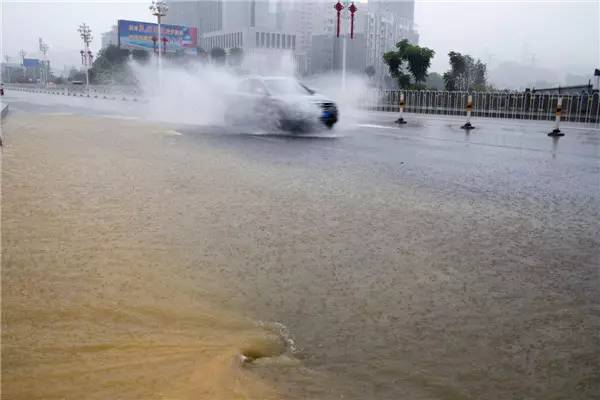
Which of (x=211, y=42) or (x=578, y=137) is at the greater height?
(x=211, y=42)

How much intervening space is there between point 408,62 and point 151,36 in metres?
53.1

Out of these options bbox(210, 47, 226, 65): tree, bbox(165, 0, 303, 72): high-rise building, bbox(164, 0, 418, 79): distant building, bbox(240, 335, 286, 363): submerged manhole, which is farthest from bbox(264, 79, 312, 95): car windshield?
bbox(210, 47, 226, 65): tree

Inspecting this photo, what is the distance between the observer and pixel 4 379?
7.73 feet

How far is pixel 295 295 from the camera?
11.1ft

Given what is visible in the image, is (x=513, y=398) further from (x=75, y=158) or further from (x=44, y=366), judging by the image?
(x=75, y=158)

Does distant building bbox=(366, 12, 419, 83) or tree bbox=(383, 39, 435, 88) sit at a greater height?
distant building bbox=(366, 12, 419, 83)

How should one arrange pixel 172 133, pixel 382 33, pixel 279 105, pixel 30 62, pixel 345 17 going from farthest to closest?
pixel 30 62 → pixel 382 33 → pixel 345 17 → pixel 279 105 → pixel 172 133

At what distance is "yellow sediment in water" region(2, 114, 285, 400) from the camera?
2.38 metres

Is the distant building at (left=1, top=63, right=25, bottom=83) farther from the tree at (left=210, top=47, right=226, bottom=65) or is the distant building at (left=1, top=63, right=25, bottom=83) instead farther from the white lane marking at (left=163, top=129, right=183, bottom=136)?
the white lane marking at (left=163, top=129, right=183, bottom=136)

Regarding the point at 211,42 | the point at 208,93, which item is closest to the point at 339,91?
the point at 208,93

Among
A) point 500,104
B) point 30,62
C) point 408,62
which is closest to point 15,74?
point 30,62

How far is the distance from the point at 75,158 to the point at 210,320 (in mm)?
6932

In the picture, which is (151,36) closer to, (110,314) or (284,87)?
(284,87)

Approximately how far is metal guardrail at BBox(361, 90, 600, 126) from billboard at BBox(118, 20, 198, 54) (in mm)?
54338
